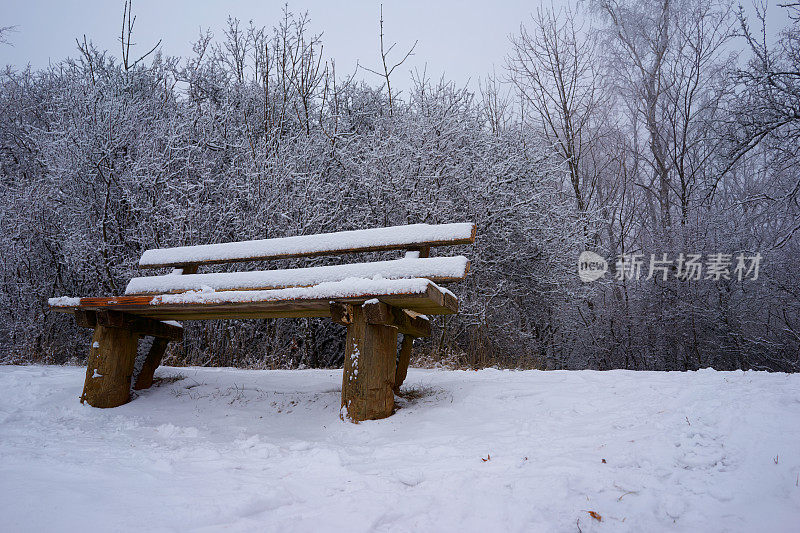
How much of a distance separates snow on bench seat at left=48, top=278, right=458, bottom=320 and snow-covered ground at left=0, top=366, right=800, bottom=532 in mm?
674

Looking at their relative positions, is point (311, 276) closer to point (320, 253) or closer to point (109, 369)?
point (320, 253)

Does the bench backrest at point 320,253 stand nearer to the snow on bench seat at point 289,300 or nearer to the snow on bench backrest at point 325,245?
the snow on bench backrest at point 325,245

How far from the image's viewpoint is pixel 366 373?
9.70ft

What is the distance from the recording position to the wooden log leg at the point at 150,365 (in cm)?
392

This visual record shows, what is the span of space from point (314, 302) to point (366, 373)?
517mm

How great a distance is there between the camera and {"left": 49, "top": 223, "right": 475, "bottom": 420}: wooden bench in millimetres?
2928

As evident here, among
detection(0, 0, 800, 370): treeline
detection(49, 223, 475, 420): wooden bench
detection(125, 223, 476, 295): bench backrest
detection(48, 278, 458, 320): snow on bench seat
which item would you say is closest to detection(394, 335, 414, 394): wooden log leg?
detection(49, 223, 475, 420): wooden bench

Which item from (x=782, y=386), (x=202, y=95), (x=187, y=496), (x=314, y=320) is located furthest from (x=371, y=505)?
(x=202, y=95)

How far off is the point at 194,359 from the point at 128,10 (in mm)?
5772

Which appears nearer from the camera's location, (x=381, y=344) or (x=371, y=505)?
(x=371, y=505)

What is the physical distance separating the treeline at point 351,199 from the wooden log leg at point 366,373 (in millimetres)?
2988

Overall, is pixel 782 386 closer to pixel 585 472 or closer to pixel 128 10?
pixel 585 472

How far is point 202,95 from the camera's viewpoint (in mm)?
9289

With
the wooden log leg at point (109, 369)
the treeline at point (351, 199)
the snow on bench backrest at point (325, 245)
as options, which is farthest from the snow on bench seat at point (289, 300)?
the treeline at point (351, 199)
